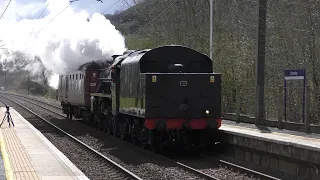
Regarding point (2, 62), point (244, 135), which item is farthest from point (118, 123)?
point (2, 62)

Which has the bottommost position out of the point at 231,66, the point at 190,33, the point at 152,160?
Answer: the point at 152,160

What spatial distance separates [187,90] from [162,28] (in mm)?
18783

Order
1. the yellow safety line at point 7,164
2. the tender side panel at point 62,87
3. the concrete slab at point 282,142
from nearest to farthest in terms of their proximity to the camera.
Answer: the yellow safety line at point 7,164 → the concrete slab at point 282,142 → the tender side panel at point 62,87

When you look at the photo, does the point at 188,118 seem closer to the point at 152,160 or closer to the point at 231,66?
the point at 152,160

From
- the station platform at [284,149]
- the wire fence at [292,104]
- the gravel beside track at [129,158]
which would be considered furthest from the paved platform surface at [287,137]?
the gravel beside track at [129,158]

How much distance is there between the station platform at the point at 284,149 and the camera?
10633 millimetres

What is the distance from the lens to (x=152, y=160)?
46.0 feet

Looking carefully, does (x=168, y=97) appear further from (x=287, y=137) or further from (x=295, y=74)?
(x=295, y=74)

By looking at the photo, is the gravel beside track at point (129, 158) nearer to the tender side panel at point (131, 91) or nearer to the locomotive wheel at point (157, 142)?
the locomotive wheel at point (157, 142)

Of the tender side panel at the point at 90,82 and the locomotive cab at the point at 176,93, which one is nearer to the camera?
the locomotive cab at the point at 176,93

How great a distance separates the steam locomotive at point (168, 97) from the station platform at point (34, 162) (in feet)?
8.79

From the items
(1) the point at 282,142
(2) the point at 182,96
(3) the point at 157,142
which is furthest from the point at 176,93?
(1) the point at 282,142

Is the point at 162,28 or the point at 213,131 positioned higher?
the point at 162,28

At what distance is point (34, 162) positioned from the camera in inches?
480
